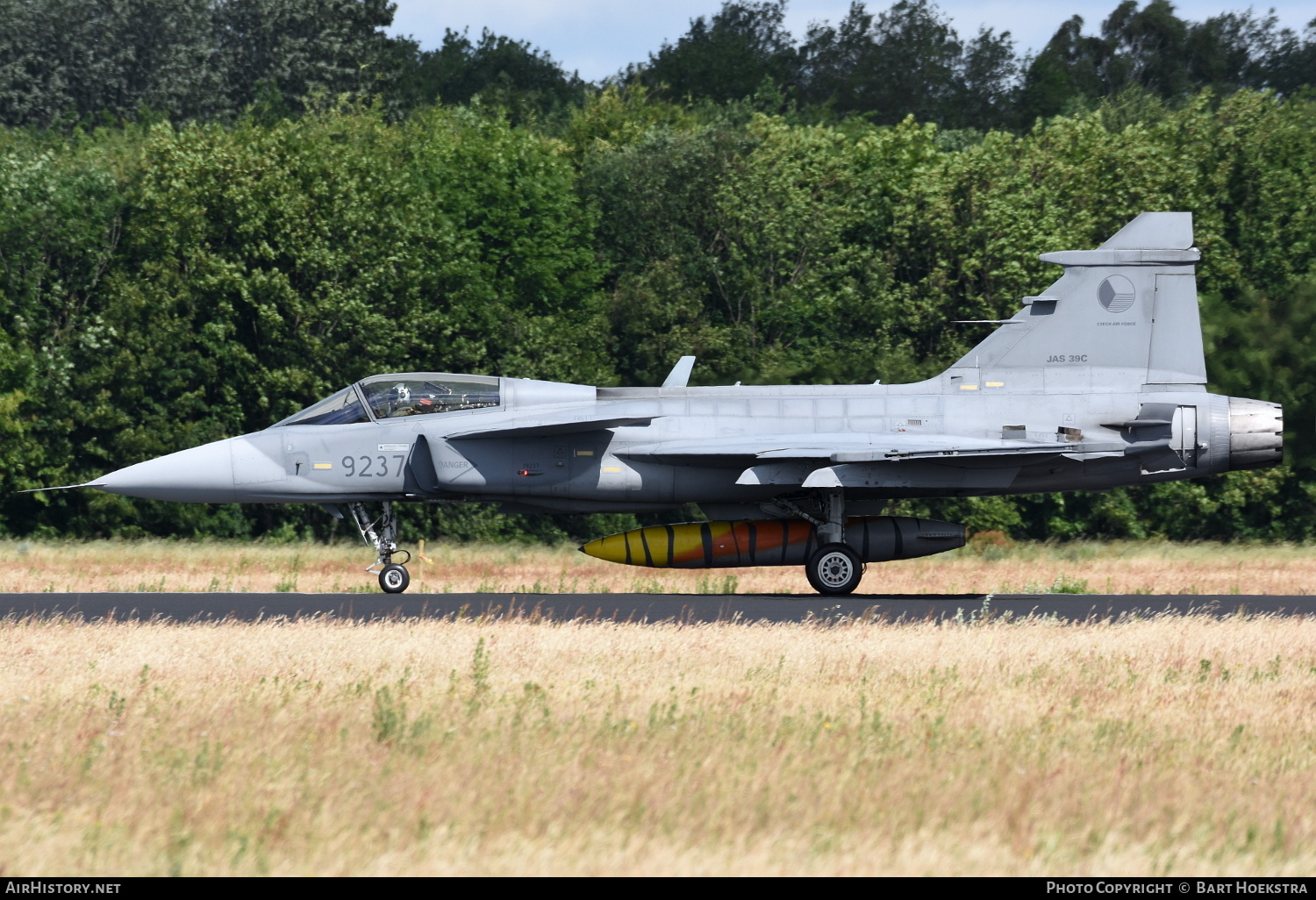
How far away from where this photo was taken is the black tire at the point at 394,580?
1772cm

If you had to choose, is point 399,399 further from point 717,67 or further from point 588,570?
point 717,67

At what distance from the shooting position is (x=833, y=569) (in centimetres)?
1744

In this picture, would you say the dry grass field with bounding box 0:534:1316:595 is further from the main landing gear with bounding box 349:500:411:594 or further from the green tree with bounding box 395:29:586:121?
the green tree with bounding box 395:29:586:121

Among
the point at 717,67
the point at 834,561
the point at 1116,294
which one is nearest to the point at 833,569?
the point at 834,561

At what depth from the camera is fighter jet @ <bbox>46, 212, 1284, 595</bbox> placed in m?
17.3

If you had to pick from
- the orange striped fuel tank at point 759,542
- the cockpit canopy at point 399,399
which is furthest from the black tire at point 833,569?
the cockpit canopy at point 399,399

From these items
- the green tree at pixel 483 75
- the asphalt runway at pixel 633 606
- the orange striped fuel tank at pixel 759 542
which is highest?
the green tree at pixel 483 75

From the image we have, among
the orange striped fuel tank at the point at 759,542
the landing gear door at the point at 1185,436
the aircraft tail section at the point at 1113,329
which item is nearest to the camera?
the orange striped fuel tank at the point at 759,542

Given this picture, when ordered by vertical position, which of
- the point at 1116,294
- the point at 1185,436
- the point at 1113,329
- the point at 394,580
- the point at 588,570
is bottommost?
the point at 588,570

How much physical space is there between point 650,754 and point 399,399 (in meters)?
10.6

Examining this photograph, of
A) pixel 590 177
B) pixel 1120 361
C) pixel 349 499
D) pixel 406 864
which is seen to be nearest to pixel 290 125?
pixel 590 177

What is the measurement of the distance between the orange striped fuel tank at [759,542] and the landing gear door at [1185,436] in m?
2.82

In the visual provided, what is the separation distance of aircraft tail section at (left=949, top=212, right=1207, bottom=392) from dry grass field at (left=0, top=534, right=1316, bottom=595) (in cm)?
296

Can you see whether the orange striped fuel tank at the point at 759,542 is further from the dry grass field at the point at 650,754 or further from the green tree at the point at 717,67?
the green tree at the point at 717,67
